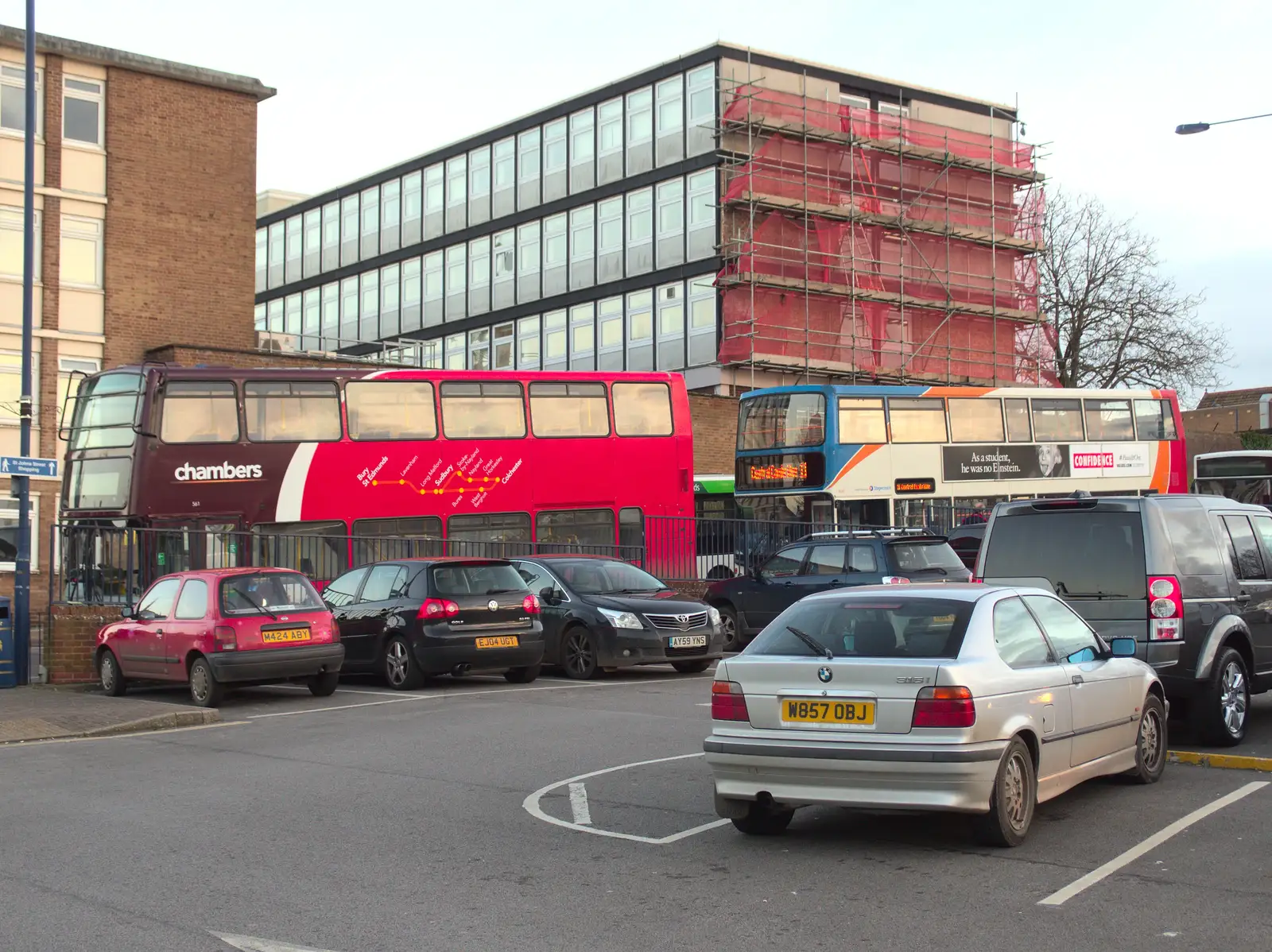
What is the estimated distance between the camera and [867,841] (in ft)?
26.5

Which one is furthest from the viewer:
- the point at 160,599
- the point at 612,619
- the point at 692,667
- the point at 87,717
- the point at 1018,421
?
the point at 1018,421

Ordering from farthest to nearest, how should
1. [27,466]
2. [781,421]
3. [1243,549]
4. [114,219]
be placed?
[114,219] < [781,421] < [27,466] < [1243,549]

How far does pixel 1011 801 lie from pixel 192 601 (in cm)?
1098

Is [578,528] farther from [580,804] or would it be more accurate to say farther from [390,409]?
[580,804]

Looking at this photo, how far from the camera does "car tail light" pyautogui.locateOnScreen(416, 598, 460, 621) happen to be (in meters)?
17.1

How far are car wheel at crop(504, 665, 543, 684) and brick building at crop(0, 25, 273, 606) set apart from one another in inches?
725

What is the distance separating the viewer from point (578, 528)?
2633cm

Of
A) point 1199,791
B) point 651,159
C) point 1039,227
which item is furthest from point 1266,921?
point 1039,227

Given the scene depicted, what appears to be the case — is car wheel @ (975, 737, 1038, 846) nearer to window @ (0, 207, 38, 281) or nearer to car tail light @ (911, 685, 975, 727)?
car tail light @ (911, 685, 975, 727)

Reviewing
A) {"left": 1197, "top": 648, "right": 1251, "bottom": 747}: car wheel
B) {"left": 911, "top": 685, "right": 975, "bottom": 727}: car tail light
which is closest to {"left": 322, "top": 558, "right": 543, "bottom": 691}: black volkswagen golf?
{"left": 1197, "top": 648, "right": 1251, "bottom": 747}: car wheel

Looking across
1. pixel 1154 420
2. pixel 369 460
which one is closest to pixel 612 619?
pixel 369 460

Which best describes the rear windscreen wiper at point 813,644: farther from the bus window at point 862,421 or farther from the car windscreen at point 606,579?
the bus window at point 862,421

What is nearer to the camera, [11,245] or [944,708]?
[944,708]

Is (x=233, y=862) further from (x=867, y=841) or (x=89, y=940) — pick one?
(x=867, y=841)
